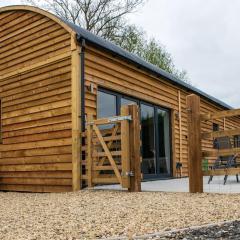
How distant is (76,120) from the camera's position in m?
7.68

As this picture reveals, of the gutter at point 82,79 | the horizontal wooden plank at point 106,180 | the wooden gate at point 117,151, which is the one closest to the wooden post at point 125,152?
the wooden gate at point 117,151

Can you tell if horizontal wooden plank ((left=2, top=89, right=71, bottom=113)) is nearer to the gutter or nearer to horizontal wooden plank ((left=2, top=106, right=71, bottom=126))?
horizontal wooden plank ((left=2, top=106, right=71, bottom=126))

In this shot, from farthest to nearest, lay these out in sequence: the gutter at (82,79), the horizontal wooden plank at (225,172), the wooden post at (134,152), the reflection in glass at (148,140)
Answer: the reflection in glass at (148,140) < the gutter at (82,79) < the wooden post at (134,152) < the horizontal wooden plank at (225,172)

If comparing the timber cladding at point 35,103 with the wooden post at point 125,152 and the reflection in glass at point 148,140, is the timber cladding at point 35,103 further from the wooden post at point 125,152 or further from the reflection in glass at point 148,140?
the reflection in glass at point 148,140

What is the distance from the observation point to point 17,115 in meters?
9.10

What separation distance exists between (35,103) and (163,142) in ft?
→ 13.0

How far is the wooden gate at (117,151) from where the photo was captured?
6711 millimetres

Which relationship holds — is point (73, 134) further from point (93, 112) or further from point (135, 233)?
point (135, 233)

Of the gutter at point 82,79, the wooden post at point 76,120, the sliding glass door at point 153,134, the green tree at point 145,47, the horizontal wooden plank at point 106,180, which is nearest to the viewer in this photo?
the horizontal wooden plank at point 106,180

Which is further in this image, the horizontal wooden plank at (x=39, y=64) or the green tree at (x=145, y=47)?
the green tree at (x=145, y=47)

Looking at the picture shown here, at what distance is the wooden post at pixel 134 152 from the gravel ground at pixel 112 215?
2.00 feet

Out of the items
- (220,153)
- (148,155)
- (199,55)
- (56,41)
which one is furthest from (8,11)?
(199,55)

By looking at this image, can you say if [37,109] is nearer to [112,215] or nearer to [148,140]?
[148,140]

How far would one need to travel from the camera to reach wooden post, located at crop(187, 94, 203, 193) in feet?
19.4
